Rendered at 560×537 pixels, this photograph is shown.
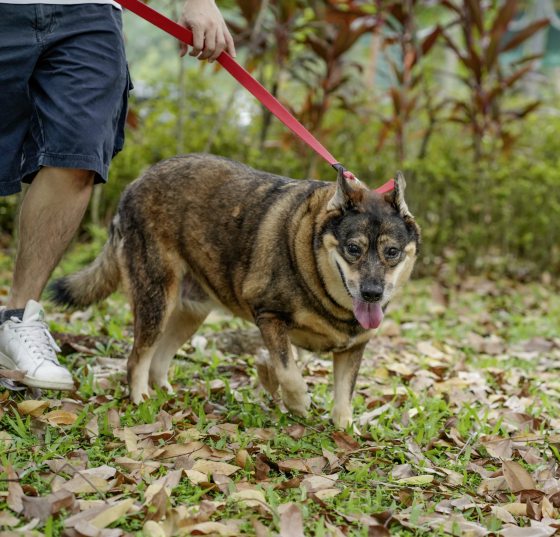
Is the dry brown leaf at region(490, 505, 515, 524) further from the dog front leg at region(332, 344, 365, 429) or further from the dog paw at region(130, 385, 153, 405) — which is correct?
the dog paw at region(130, 385, 153, 405)

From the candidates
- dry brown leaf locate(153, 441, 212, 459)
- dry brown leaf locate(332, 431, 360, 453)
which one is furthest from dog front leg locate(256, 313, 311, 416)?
dry brown leaf locate(153, 441, 212, 459)

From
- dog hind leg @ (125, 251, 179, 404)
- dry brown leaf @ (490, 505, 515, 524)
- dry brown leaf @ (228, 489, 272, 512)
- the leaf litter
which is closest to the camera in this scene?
the leaf litter

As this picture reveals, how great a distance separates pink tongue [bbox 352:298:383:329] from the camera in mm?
3578

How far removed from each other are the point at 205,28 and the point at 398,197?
113 centimetres

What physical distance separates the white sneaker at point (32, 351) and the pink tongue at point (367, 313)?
4.13 feet

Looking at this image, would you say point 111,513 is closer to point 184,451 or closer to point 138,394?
point 184,451

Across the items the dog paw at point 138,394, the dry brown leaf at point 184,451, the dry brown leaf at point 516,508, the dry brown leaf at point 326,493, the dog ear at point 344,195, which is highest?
the dog ear at point 344,195

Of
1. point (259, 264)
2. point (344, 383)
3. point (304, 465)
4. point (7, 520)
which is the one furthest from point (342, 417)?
point (7, 520)

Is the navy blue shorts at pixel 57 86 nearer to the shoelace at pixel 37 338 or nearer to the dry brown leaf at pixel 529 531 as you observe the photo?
the shoelace at pixel 37 338

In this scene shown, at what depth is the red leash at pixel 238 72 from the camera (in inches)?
139

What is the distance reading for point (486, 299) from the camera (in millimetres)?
7785

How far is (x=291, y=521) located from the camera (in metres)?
2.58

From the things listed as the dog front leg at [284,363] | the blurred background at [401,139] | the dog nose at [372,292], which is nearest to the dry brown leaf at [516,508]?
the dog nose at [372,292]

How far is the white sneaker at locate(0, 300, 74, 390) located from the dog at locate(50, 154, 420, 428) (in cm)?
59
